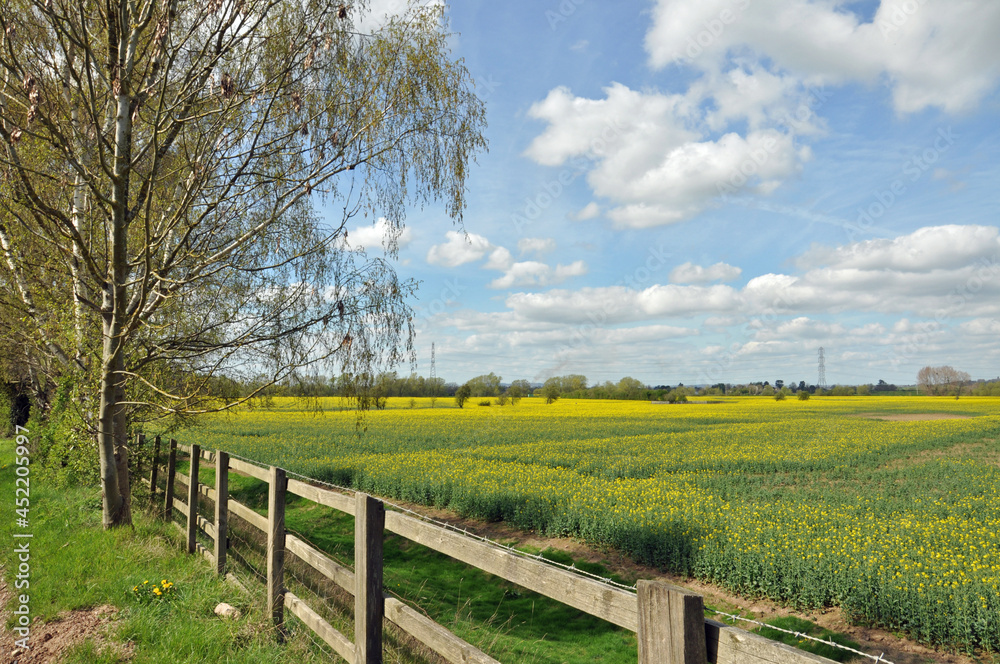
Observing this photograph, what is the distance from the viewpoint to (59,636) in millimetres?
4855

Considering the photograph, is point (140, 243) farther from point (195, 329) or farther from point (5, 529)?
point (5, 529)

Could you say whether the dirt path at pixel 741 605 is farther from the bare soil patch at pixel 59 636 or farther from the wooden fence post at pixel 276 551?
the bare soil patch at pixel 59 636

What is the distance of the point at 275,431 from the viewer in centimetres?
3369

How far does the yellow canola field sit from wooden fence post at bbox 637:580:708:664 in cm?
683

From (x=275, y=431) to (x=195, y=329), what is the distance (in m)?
28.1

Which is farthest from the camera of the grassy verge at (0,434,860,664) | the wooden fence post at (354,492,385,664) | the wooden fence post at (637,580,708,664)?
the grassy verge at (0,434,860,664)

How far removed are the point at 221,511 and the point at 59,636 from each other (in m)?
1.94

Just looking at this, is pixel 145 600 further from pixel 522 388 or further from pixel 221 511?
pixel 522 388

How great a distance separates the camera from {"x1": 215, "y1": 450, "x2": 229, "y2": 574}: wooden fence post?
21.5 ft

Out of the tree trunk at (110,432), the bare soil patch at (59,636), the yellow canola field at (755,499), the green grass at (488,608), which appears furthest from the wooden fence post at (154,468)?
the bare soil patch at (59,636)

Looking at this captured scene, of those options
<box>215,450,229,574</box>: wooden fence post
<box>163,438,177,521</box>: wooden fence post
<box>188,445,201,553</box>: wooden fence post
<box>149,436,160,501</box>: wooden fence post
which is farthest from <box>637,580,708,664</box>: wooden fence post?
<box>149,436,160,501</box>: wooden fence post

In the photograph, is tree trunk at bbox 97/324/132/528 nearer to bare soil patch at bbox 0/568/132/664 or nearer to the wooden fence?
the wooden fence

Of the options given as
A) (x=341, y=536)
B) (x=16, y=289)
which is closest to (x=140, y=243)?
A: (x=16, y=289)

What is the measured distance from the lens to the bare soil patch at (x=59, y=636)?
14.8ft
